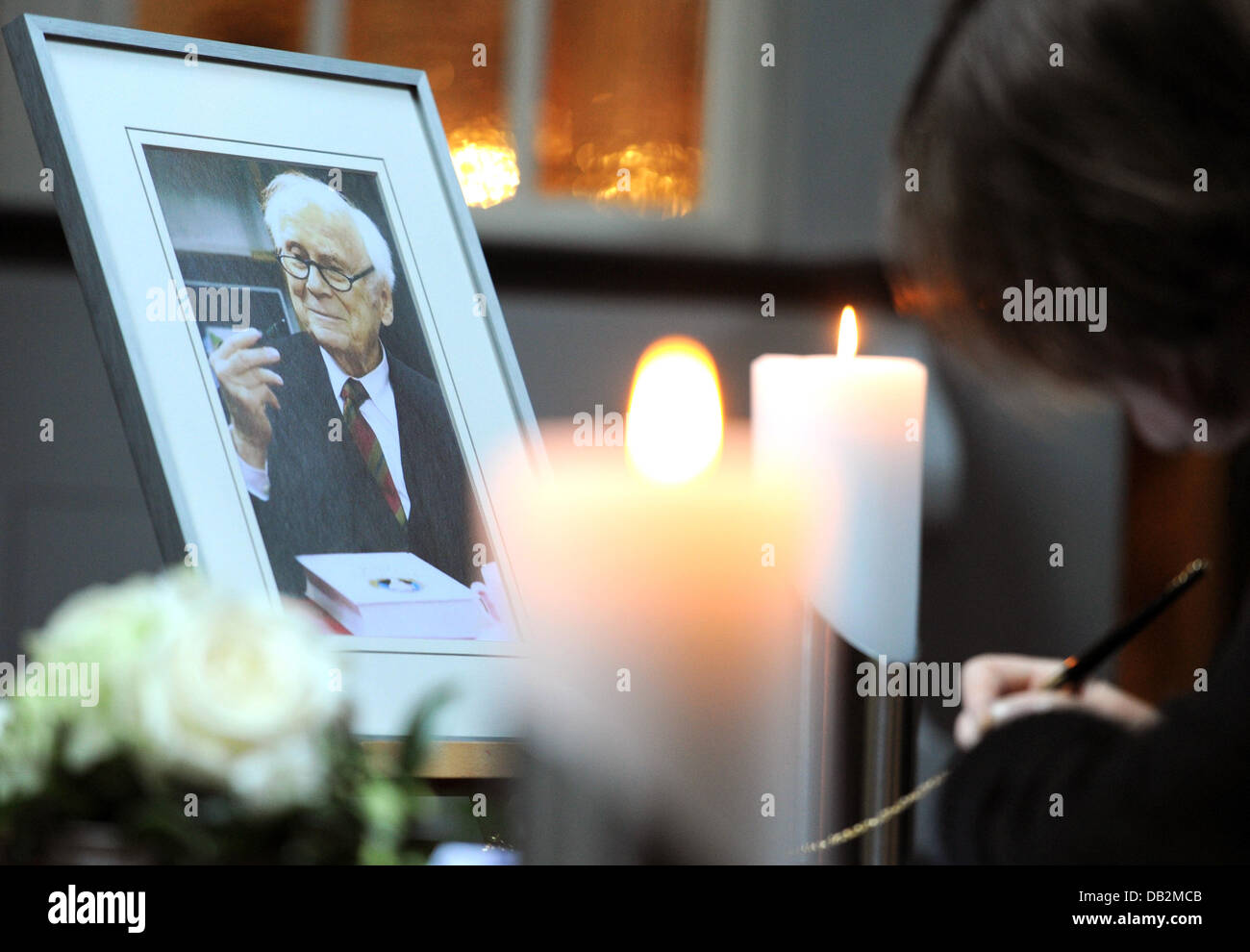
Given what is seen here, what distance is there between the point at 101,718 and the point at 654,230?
60 centimetres

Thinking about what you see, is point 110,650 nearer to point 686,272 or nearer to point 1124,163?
point 1124,163

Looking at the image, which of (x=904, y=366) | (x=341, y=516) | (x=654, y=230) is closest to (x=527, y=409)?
(x=341, y=516)

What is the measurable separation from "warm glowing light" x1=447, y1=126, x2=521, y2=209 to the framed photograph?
0.74 ft

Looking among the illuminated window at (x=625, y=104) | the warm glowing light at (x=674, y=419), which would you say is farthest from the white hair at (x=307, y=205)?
the illuminated window at (x=625, y=104)

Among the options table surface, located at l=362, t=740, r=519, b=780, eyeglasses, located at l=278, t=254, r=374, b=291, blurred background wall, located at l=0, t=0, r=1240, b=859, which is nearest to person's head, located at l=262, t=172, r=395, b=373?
eyeglasses, located at l=278, t=254, r=374, b=291

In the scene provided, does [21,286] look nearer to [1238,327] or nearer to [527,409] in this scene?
[527,409]

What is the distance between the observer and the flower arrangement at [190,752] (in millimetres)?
259

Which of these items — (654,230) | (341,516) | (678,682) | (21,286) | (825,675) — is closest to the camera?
(678,682)

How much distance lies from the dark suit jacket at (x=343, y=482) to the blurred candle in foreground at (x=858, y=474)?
18 centimetres

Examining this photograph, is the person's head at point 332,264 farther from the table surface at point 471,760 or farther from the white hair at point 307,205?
the table surface at point 471,760

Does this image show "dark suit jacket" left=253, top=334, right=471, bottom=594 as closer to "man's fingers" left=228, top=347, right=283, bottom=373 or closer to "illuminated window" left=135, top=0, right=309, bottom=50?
"man's fingers" left=228, top=347, right=283, bottom=373

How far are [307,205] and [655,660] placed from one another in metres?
0.33

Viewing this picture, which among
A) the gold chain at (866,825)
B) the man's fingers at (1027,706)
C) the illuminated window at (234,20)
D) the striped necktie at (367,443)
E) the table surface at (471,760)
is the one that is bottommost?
the gold chain at (866,825)
